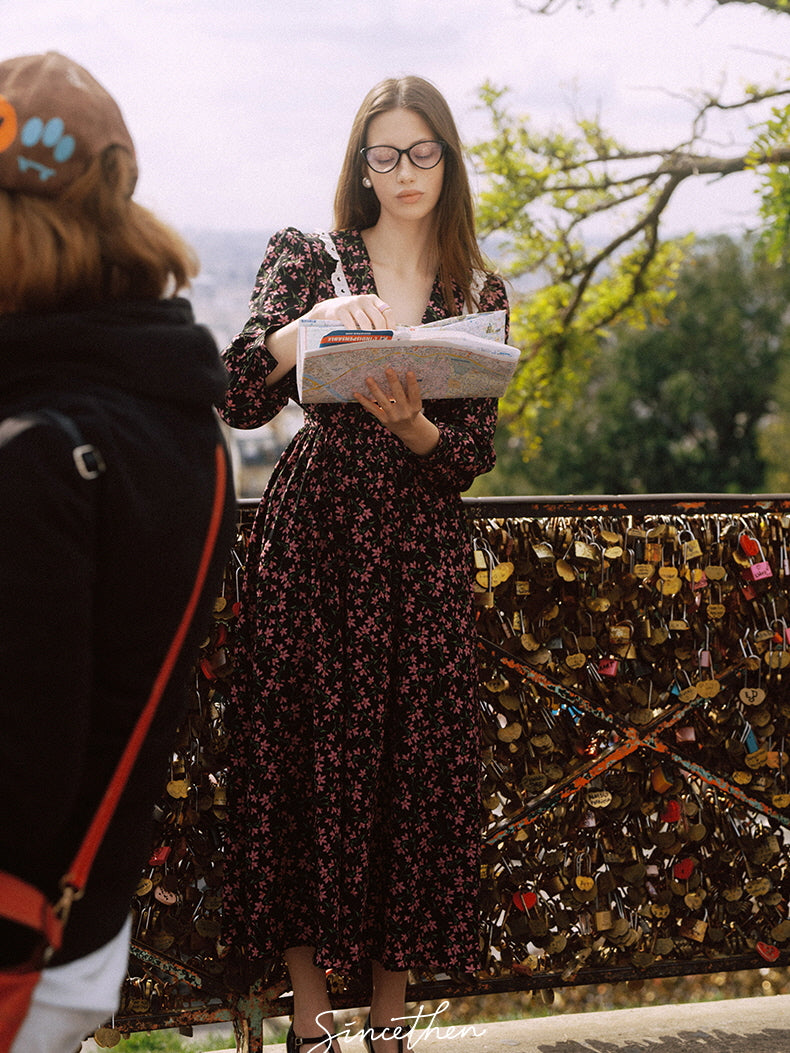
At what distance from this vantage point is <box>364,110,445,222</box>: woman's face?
7.41ft

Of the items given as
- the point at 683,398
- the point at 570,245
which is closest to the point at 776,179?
the point at 570,245

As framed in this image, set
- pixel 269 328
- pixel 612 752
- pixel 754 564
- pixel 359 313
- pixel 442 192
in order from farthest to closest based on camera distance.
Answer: pixel 754 564, pixel 612 752, pixel 442 192, pixel 269 328, pixel 359 313

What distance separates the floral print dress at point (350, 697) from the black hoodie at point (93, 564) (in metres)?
0.94

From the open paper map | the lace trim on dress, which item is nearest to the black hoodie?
the open paper map

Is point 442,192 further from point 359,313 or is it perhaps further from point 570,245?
point 570,245

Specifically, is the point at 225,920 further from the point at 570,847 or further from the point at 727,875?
the point at 727,875

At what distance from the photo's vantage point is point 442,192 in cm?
238

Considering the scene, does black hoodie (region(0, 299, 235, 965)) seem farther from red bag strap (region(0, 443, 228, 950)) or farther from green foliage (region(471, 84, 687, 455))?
green foliage (region(471, 84, 687, 455))

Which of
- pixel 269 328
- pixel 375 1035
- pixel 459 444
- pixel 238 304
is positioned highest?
pixel 238 304

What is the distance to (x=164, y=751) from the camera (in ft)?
4.08

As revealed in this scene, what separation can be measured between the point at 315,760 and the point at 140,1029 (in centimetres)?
85

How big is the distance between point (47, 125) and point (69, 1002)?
0.95m

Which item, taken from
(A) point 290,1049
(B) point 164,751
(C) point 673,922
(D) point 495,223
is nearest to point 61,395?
(B) point 164,751

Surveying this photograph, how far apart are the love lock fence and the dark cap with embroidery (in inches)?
54.6
